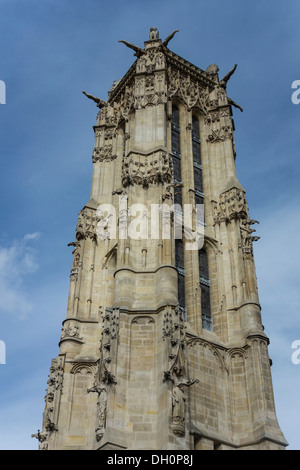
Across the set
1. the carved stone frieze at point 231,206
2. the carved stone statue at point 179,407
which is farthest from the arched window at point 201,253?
the carved stone statue at point 179,407

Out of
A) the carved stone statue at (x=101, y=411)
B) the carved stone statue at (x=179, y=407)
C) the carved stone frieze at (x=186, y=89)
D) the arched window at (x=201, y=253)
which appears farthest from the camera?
the carved stone frieze at (x=186, y=89)

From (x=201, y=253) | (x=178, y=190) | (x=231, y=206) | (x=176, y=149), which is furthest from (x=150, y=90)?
(x=201, y=253)

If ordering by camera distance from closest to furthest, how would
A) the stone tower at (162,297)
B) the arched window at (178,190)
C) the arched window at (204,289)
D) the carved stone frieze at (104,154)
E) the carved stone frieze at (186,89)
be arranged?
the stone tower at (162,297) < the arched window at (204,289) < the arched window at (178,190) < the carved stone frieze at (104,154) < the carved stone frieze at (186,89)

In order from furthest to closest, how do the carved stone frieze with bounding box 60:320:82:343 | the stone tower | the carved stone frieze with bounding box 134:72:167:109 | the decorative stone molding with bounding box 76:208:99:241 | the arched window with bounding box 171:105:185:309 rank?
the carved stone frieze with bounding box 134:72:167:109 → the decorative stone molding with bounding box 76:208:99:241 → the arched window with bounding box 171:105:185:309 → the carved stone frieze with bounding box 60:320:82:343 → the stone tower

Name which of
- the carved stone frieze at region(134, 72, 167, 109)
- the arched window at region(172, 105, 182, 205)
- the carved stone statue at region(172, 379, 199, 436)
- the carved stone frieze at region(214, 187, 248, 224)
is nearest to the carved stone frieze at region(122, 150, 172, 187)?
the arched window at region(172, 105, 182, 205)

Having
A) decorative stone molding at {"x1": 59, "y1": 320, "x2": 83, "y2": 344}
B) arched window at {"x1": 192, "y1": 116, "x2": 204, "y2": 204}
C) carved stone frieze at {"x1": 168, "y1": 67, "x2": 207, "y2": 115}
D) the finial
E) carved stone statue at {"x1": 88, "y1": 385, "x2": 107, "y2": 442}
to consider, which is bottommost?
carved stone statue at {"x1": 88, "y1": 385, "x2": 107, "y2": 442}

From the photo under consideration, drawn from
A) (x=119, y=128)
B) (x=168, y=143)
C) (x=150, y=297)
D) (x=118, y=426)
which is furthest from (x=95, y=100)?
(x=118, y=426)

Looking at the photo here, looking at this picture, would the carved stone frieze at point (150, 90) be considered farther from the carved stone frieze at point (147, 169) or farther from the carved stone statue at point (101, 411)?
the carved stone statue at point (101, 411)

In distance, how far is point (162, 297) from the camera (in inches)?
846

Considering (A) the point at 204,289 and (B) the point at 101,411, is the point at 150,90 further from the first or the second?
(B) the point at 101,411

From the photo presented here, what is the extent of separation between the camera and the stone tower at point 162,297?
19414mm

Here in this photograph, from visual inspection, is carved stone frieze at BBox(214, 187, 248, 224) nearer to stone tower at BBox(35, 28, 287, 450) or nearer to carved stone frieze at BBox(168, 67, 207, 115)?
stone tower at BBox(35, 28, 287, 450)

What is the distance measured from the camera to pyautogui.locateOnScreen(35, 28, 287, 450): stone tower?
764 inches

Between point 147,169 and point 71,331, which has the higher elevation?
point 147,169
